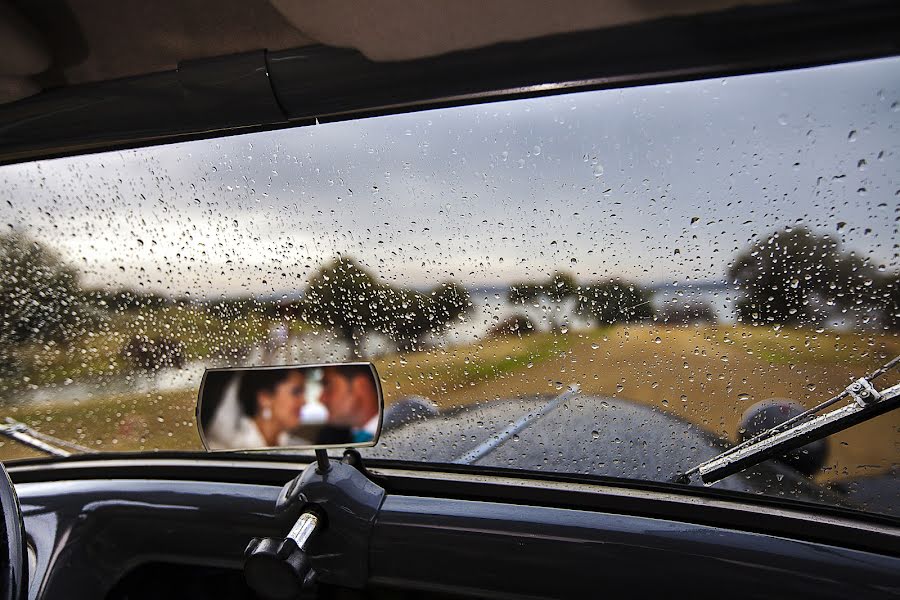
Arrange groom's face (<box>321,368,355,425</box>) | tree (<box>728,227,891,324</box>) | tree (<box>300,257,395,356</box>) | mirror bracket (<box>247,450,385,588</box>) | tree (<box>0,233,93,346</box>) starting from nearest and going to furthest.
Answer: tree (<box>728,227,891,324</box>)
groom's face (<box>321,368,355,425</box>)
mirror bracket (<box>247,450,385,588</box>)
tree (<box>300,257,395,356</box>)
tree (<box>0,233,93,346</box>)

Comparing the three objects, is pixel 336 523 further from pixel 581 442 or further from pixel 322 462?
pixel 581 442

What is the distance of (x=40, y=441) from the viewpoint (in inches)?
77.8

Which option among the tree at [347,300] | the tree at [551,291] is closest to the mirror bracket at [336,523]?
the tree at [347,300]

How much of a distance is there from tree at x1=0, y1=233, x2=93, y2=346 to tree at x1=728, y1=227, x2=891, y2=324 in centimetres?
193

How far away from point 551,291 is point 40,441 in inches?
70.5

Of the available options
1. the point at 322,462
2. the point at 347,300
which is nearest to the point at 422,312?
the point at 347,300

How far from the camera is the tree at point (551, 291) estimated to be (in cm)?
147

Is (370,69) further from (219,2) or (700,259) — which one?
(700,259)

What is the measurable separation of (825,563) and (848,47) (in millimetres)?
1071

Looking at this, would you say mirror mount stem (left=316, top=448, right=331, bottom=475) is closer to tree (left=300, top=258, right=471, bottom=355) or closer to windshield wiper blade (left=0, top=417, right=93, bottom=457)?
tree (left=300, top=258, right=471, bottom=355)

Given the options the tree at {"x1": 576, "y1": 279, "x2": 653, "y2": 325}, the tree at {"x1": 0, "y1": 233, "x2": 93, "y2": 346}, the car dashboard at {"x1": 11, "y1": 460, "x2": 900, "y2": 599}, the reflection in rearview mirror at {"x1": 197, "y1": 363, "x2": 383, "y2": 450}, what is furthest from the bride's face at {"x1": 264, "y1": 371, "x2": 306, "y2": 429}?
the tree at {"x1": 0, "y1": 233, "x2": 93, "y2": 346}

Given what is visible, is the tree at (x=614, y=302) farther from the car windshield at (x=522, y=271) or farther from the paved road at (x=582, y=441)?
the paved road at (x=582, y=441)

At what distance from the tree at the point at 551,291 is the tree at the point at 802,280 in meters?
0.37

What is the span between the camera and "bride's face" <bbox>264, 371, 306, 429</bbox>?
141cm
